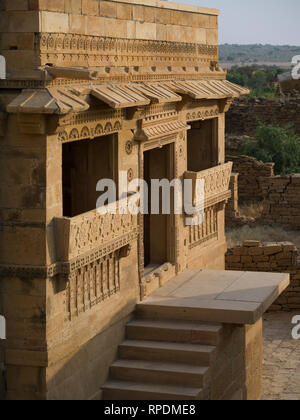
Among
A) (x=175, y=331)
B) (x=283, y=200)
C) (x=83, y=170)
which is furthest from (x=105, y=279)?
(x=283, y=200)

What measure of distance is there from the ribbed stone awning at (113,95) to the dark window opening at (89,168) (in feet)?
1.97

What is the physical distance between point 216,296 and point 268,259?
5.80 m

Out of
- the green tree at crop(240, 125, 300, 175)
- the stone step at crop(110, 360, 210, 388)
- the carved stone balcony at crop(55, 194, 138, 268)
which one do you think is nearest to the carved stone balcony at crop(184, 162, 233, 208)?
the carved stone balcony at crop(55, 194, 138, 268)

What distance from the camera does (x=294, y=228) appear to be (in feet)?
65.7

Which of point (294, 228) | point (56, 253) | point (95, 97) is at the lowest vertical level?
point (294, 228)

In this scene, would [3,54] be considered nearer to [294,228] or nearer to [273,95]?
[294,228]

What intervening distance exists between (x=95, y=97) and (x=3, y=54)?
1.18m

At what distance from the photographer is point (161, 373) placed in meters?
9.33

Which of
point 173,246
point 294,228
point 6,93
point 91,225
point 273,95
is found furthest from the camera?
point 273,95

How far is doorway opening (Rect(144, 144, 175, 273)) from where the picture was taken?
11.1 meters

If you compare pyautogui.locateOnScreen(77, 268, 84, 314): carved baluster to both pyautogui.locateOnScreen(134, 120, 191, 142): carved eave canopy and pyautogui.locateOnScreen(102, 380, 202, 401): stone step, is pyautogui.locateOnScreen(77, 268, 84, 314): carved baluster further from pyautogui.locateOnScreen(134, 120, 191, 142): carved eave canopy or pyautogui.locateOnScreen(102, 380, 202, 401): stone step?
pyautogui.locateOnScreen(134, 120, 191, 142): carved eave canopy

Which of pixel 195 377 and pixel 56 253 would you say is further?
pixel 195 377

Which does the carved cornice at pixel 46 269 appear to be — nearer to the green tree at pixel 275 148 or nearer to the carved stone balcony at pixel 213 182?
the carved stone balcony at pixel 213 182
